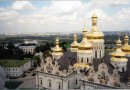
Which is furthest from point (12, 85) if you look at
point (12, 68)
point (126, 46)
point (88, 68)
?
point (126, 46)

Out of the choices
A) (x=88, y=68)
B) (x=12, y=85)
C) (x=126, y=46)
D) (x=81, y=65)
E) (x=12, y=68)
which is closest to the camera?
(x=88, y=68)

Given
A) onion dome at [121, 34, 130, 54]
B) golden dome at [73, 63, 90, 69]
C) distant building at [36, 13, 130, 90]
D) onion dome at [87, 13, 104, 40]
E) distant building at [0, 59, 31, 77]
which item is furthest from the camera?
distant building at [0, 59, 31, 77]

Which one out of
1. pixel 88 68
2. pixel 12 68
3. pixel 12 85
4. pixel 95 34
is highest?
pixel 95 34

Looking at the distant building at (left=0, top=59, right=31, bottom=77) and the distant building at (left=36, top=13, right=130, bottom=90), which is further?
the distant building at (left=0, top=59, right=31, bottom=77)

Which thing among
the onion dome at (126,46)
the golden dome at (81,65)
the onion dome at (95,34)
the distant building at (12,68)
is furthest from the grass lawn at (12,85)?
the onion dome at (126,46)

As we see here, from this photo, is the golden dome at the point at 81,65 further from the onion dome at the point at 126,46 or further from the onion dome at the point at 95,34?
the onion dome at the point at 126,46

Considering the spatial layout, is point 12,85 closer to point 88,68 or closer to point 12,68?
point 12,68

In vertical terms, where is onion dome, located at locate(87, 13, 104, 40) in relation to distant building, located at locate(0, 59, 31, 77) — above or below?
above

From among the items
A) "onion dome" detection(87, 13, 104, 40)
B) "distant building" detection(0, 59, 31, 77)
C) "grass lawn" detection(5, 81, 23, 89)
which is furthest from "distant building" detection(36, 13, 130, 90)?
"distant building" detection(0, 59, 31, 77)

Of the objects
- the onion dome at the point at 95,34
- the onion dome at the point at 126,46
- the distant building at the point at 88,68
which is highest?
the onion dome at the point at 95,34

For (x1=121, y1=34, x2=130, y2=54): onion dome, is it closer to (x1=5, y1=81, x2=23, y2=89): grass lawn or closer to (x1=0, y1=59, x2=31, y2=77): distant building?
(x1=5, y1=81, x2=23, y2=89): grass lawn

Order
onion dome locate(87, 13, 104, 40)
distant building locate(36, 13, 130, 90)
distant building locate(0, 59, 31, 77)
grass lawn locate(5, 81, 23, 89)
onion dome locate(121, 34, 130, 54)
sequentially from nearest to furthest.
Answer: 1. distant building locate(36, 13, 130, 90)
2. onion dome locate(87, 13, 104, 40)
3. onion dome locate(121, 34, 130, 54)
4. grass lawn locate(5, 81, 23, 89)
5. distant building locate(0, 59, 31, 77)

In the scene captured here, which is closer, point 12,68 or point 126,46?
point 126,46

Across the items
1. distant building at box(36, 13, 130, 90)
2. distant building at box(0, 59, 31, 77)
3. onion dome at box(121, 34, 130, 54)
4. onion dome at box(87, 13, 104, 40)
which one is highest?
onion dome at box(87, 13, 104, 40)
